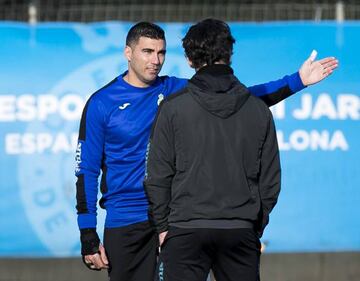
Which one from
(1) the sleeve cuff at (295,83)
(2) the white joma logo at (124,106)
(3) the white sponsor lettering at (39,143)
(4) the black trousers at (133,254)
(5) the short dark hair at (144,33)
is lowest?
(4) the black trousers at (133,254)

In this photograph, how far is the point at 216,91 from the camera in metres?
4.57

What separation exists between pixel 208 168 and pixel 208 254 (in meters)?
0.42

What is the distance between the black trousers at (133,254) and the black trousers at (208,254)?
0.84 m

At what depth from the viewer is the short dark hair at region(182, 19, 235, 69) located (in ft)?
15.0

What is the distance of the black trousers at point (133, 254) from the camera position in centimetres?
550

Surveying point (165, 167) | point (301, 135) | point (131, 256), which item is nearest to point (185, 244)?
point (165, 167)

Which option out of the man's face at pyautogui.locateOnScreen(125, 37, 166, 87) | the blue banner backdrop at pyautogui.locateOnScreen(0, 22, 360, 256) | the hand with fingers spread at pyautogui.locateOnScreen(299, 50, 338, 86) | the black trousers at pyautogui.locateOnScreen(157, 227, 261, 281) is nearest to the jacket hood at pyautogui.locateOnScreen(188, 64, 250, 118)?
the black trousers at pyautogui.locateOnScreen(157, 227, 261, 281)

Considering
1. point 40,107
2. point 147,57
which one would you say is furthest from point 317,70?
point 40,107

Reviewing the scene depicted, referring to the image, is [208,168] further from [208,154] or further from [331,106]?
[331,106]

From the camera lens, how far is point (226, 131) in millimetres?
4539

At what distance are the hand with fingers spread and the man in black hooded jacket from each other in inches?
25.9

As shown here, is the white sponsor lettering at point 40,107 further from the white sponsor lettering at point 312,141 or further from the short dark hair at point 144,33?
the short dark hair at point 144,33

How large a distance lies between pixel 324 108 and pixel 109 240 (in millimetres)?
3140

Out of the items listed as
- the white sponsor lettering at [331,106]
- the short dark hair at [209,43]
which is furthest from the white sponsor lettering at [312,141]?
the short dark hair at [209,43]
